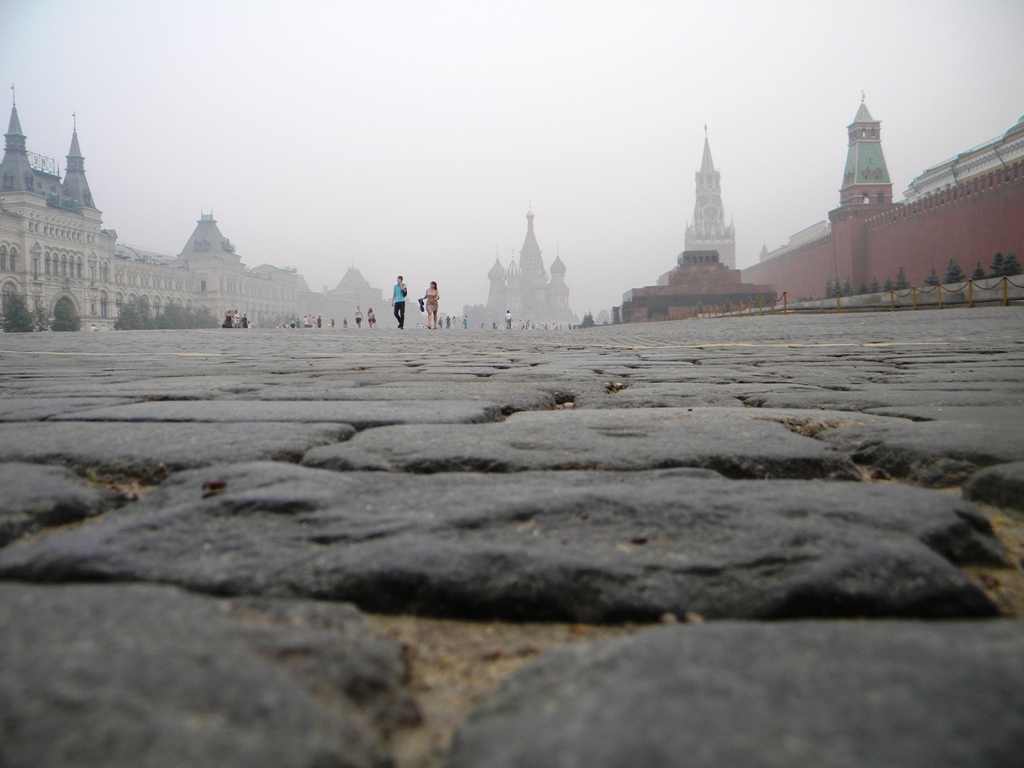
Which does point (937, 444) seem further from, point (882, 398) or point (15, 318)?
point (15, 318)

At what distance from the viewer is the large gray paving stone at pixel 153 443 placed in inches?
51.3

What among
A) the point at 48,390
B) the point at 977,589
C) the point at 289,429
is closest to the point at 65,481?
the point at 289,429

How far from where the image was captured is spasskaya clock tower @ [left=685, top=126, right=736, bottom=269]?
87.6m

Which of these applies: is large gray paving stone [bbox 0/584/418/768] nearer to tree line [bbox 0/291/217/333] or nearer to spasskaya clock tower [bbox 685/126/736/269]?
tree line [bbox 0/291/217/333]

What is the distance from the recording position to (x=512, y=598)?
73cm

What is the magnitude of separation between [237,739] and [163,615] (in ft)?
0.67

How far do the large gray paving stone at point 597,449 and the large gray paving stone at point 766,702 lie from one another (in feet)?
2.24

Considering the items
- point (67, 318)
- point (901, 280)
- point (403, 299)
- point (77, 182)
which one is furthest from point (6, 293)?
point (901, 280)

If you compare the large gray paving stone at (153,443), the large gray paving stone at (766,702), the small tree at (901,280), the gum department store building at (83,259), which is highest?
the gum department store building at (83,259)

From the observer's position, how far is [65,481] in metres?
1.11

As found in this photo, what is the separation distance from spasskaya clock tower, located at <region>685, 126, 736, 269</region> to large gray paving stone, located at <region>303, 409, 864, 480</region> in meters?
89.1

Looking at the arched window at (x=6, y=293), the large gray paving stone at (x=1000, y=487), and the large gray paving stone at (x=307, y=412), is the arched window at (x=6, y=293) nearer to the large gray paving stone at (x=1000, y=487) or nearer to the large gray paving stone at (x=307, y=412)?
the large gray paving stone at (x=307, y=412)

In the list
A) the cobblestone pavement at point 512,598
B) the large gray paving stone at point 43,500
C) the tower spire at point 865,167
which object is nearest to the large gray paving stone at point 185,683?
the cobblestone pavement at point 512,598

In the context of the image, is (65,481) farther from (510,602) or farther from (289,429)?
(510,602)
